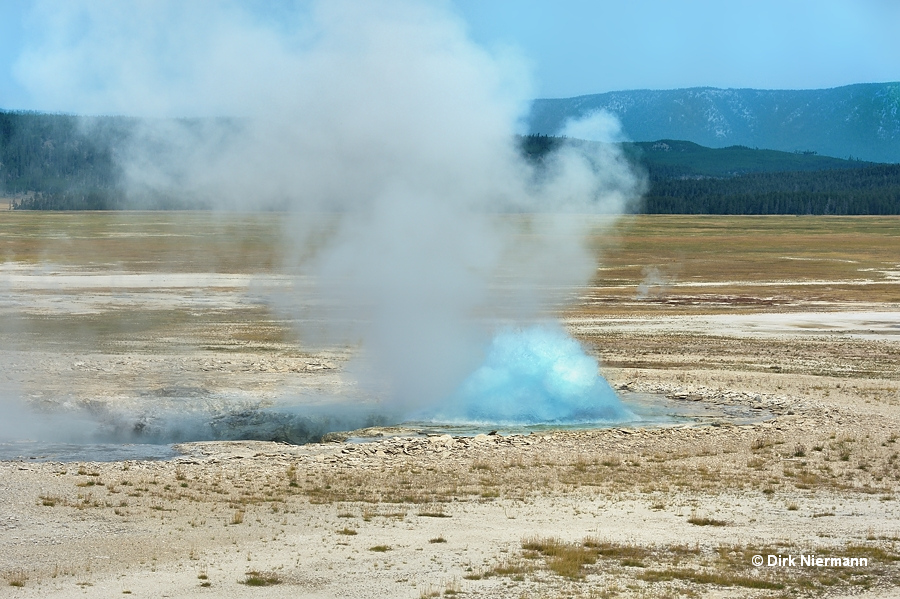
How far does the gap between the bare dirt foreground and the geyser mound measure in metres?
2.71

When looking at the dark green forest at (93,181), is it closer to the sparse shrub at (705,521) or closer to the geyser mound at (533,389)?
the geyser mound at (533,389)

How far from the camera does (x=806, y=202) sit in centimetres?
19300

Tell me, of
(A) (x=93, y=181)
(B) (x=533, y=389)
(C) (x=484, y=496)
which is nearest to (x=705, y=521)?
(C) (x=484, y=496)

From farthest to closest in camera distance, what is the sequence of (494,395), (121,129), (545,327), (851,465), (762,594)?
(121,129)
(545,327)
(494,395)
(851,465)
(762,594)

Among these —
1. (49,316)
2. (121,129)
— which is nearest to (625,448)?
(49,316)

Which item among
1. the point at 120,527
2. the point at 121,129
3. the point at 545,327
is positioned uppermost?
the point at 121,129

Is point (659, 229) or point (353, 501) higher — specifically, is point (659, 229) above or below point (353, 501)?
above

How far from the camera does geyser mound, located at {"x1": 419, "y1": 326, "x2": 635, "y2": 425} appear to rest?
98.4 feet

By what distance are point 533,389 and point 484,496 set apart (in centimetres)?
1110

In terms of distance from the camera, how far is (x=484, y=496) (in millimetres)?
20594

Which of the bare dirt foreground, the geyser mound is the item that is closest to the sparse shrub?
the bare dirt foreground

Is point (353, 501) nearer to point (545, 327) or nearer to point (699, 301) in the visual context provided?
point (545, 327)

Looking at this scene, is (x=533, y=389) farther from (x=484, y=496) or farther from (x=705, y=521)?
(x=705, y=521)

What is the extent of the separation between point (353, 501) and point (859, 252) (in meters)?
98.1
